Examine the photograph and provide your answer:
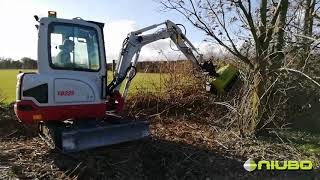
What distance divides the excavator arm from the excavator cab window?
86 cm

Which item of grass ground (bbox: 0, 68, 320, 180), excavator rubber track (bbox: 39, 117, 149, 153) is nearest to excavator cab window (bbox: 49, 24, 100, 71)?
excavator rubber track (bbox: 39, 117, 149, 153)

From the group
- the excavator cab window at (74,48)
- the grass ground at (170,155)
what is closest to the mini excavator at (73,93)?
the excavator cab window at (74,48)

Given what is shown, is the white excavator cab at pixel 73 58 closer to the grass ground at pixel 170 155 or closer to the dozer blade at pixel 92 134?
the dozer blade at pixel 92 134

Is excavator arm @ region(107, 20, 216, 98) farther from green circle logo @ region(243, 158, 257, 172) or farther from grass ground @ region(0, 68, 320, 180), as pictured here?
green circle logo @ region(243, 158, 257, 172)

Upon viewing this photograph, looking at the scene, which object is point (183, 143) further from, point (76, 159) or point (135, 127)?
point (76, 159)

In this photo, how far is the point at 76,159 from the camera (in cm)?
712

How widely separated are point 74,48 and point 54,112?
1187 mm

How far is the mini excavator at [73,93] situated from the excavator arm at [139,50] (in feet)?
0.55

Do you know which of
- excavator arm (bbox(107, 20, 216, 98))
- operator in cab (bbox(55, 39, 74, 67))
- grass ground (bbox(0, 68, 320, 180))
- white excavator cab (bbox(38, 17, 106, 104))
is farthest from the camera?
excavator arm (bbox(107, 20, 216, 98))

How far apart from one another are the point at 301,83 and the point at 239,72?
1.45 meters

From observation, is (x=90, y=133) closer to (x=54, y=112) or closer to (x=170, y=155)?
(x=54, y=112)

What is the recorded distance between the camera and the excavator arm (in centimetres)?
846

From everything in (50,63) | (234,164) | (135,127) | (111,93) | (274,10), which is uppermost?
(274,10)

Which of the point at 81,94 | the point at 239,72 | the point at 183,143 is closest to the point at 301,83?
the point at 239,72
